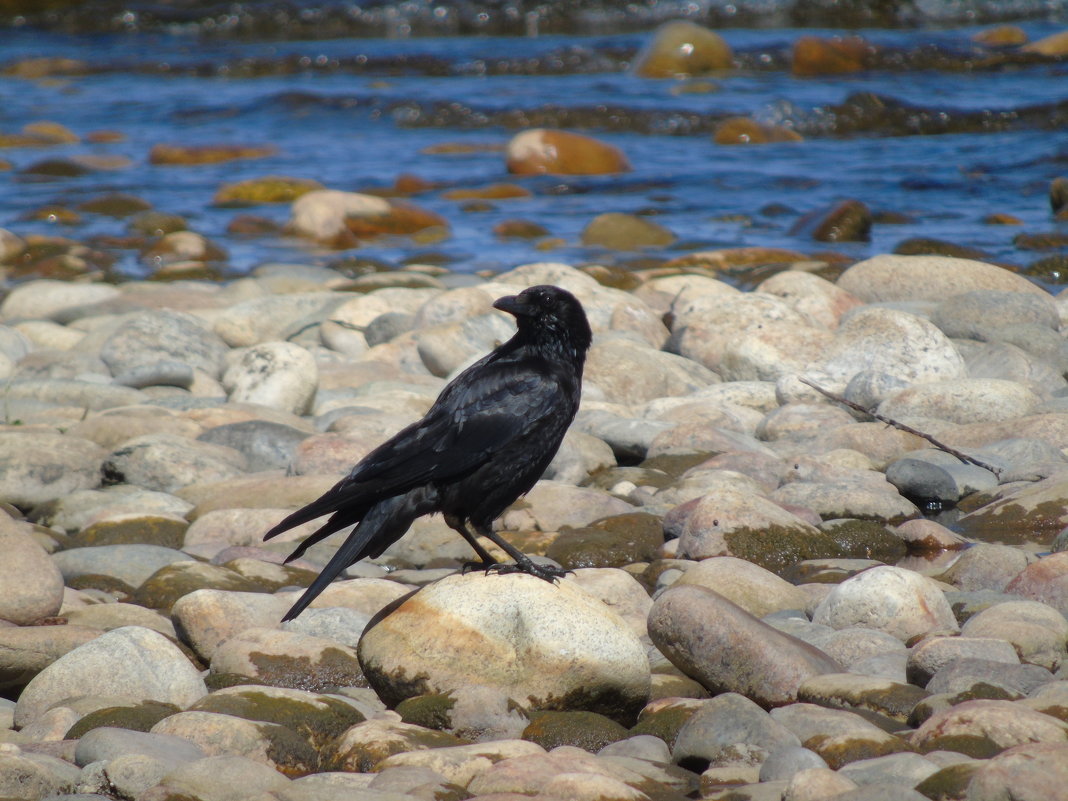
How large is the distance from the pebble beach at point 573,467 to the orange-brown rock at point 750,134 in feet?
0.29

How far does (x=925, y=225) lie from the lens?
47.7 ft

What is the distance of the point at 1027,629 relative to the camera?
4.58 m

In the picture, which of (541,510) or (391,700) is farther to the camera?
(541,510)

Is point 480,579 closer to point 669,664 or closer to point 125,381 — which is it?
point 669,664

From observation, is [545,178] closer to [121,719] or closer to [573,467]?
[573,467]

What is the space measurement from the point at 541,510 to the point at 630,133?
575 inches

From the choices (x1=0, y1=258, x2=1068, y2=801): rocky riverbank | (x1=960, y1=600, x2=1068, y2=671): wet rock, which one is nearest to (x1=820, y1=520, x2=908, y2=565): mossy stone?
(x1=0, y1=258, x2=1068, y2=801): rocky riverbank

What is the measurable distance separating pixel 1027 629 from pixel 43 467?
4.91m

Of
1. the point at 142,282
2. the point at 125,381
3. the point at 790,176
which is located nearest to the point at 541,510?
the point at 125,381

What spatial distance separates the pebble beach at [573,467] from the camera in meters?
3.93

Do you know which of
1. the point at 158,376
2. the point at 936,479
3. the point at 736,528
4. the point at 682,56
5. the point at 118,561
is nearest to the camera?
the point at 118,561

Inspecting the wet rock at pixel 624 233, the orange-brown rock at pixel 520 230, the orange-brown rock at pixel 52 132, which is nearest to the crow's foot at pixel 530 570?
the wet rock at pixel 624 233

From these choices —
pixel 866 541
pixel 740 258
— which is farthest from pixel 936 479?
pixel 740 258

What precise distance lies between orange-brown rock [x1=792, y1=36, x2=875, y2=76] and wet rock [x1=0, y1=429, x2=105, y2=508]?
19.5m
